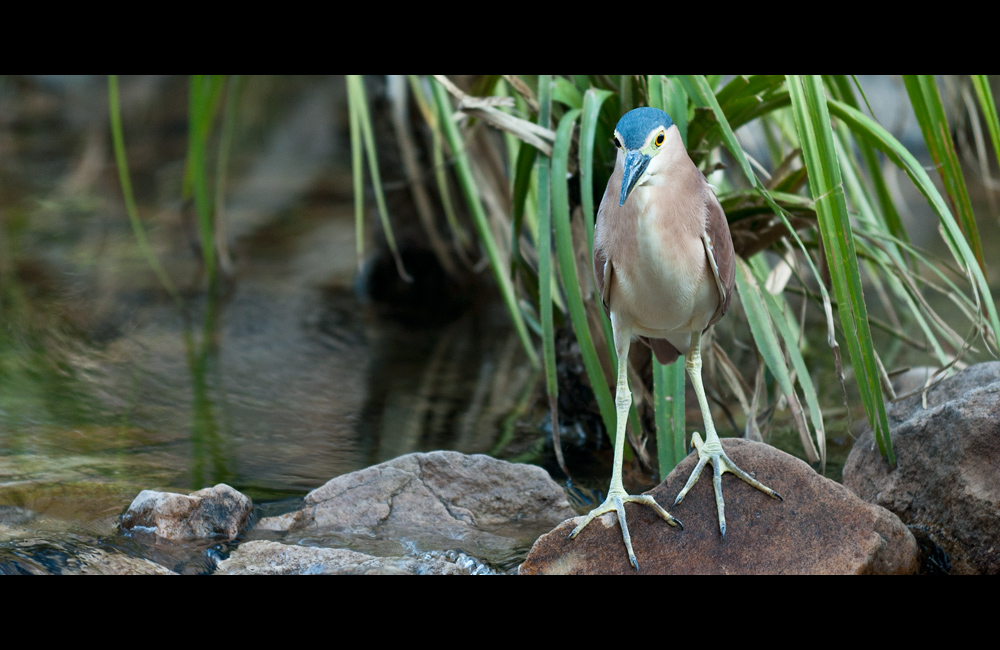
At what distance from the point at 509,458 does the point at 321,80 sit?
22.7ft

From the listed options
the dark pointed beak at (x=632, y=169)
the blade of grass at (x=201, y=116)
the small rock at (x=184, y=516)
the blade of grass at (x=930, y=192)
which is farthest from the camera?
the blade of grass at (x=201, y=116)

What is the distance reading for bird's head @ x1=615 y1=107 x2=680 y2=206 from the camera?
5.02ft

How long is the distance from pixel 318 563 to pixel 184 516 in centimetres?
33

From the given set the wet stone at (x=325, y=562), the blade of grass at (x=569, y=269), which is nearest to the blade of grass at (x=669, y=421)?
the blade of grass at (x=569, y=269)

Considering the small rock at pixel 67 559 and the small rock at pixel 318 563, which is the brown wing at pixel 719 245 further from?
the small rock at pixel 67 559

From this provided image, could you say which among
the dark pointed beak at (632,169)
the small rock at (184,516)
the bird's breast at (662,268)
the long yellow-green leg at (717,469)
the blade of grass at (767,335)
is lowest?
the small rock at (184,516)

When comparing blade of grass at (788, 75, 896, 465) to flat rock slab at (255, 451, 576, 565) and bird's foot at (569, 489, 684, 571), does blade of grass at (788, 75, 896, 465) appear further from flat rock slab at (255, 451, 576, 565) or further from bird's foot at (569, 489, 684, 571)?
flat rock slab at (255, 451, 576, 565)

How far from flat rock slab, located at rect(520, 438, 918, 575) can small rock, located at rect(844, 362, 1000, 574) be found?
0.16 meters

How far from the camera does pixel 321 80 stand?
338 inches

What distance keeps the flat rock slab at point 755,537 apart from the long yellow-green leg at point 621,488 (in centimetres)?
2

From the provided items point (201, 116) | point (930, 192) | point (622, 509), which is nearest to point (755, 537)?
point (622, 509)

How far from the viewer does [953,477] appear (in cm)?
175

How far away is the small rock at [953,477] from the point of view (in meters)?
1.70

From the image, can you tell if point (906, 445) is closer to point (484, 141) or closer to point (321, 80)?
point (484, 141)
